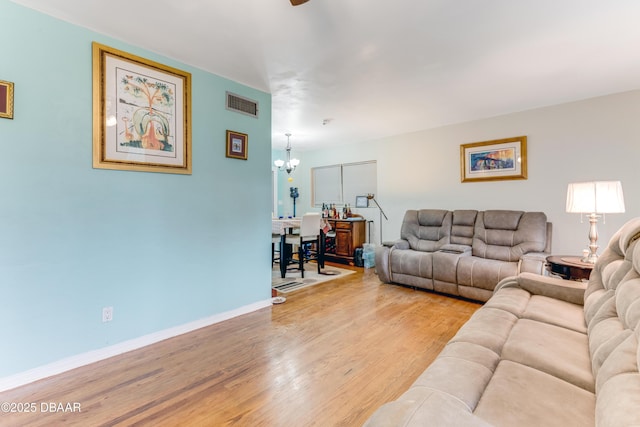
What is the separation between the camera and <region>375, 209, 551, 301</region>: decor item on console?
10.9 feet

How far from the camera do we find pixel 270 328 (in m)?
2.71

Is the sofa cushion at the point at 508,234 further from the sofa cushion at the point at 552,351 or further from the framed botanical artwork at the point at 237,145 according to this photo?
the framed botanical artwork at the point at 237,145

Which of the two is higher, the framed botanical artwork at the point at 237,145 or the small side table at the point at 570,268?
the framed botanical artwork at the point at 237,145

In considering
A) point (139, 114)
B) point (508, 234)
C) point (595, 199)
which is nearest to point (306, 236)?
point (508, 234)

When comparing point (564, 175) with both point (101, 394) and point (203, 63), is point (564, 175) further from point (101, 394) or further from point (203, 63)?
point (101, 394)

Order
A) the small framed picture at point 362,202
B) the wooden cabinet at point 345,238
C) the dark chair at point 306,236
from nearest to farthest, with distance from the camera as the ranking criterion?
the dark chair at point 306,236 < the wooden cabinet at point 345,238 < the small framed picture at point 362,202

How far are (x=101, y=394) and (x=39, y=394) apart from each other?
1.27ft

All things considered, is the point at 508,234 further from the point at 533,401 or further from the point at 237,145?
the point at 237,145

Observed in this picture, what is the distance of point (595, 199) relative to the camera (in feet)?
7.69

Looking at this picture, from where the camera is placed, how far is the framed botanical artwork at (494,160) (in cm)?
394

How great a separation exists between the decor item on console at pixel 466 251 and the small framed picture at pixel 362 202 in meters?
1.42

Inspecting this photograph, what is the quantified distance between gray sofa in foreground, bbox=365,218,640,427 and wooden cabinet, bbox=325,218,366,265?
3.53 m

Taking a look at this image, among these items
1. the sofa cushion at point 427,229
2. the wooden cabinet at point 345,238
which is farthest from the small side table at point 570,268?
the wooden cabinet at point 345,238

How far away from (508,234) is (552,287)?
5.99ft
